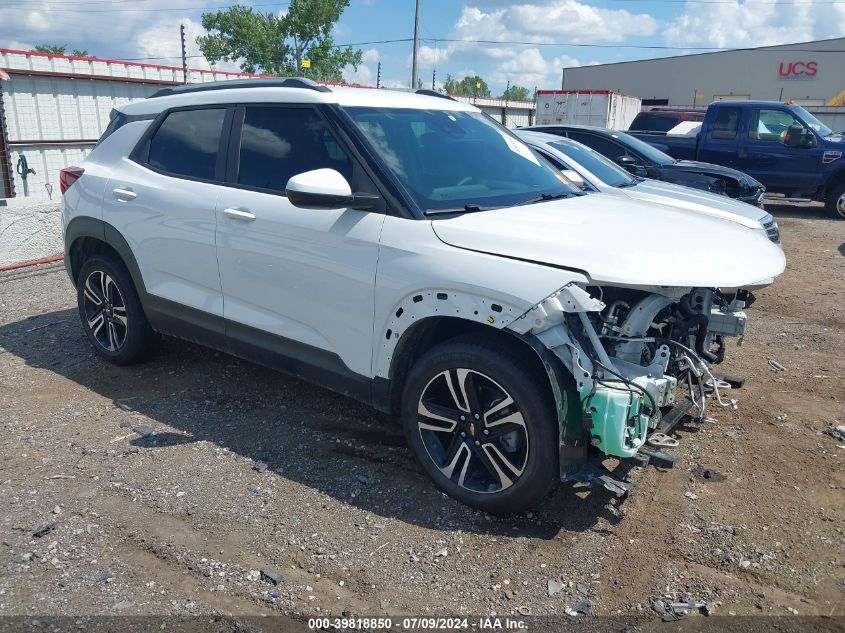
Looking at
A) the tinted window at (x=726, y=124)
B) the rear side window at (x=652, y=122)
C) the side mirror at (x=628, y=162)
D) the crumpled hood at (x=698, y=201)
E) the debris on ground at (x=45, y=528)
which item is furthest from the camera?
the rear side window at (x=652, y=122)

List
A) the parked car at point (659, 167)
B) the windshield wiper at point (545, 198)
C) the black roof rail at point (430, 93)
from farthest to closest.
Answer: the parked car at point (659, 167) → the black roof rail at point (430, 93) → the windshield wiper at point (545, 198)

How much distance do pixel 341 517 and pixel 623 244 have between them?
1.85 metres

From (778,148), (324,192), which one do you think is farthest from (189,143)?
(778,148)

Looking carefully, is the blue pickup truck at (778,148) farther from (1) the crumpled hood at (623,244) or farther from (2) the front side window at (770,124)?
(1) the crumpled hood at (623,244)

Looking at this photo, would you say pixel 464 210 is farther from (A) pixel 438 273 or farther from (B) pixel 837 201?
(B) pixel 837 201

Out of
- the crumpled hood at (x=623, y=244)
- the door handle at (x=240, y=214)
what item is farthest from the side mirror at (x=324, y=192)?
the door handle at (x=240, y=214)

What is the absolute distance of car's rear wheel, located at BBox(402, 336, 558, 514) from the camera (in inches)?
126

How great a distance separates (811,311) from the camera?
7277 mm

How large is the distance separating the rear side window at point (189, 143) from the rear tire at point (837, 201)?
13281mm

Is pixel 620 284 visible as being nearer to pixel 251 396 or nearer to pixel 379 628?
pixel 379 628

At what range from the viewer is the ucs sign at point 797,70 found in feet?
141

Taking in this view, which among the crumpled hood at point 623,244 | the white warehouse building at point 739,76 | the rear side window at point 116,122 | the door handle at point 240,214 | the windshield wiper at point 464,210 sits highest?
the white warehouse building at point 739,76

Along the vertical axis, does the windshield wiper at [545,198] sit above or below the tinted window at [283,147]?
below

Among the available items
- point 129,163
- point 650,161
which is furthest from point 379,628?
point 650,161
